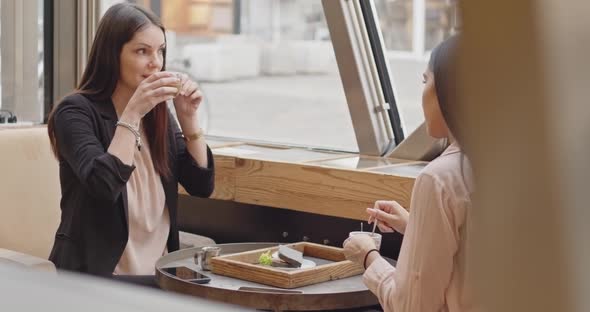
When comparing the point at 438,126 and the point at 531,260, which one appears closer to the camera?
the point at 531,260

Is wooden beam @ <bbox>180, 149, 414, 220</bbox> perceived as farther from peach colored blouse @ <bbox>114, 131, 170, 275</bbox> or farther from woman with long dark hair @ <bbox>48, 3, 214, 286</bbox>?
peach colored blouse @ <bbox>114, 131, 170, 275</bbox>

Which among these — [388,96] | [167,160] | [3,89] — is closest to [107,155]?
[167,160]

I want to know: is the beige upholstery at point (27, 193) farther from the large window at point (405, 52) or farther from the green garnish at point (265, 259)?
the large window at point (405, 52)

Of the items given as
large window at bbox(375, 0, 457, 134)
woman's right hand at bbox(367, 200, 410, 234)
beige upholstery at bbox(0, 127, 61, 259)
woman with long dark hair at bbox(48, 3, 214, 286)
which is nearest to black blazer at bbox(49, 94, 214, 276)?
woman with long dark hair at bbox(48, 3, 214, 286)

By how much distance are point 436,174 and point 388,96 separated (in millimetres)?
2676

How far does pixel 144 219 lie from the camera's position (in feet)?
10.7

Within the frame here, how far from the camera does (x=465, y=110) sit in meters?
0.22

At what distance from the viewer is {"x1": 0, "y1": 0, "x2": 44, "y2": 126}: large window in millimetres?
5102

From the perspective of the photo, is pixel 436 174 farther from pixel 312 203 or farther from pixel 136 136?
pixel 312 203

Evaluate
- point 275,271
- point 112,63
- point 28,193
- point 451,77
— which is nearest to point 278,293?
point 275,271

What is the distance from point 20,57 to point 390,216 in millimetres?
3180

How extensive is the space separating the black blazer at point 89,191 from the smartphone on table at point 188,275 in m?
0.29

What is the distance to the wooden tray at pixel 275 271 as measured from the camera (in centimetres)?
278

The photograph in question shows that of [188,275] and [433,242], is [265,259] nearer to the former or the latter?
[188,275]
